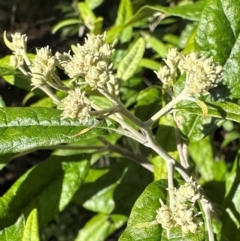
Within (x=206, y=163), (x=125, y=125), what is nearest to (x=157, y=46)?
(x=206, y=163)

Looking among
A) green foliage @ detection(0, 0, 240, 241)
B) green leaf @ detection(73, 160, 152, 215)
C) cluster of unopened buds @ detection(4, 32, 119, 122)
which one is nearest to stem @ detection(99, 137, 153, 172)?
green foliage @ detection(0, 0, 240, 241)

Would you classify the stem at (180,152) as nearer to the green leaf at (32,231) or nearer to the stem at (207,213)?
the stem at (207,213)

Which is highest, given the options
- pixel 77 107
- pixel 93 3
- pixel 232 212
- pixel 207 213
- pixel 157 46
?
pixel 93 3

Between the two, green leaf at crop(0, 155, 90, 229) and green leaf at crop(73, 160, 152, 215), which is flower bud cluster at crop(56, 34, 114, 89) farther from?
green leaf at crop(73, 160, 152, 215)

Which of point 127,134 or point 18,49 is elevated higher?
point 18,49

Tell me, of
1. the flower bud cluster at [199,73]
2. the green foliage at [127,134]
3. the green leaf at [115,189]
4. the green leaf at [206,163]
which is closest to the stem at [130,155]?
the green foliage at [127,134]

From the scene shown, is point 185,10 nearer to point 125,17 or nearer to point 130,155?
point 125,17
